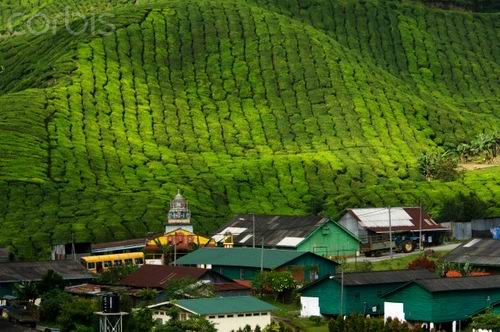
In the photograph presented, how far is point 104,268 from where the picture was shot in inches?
4038

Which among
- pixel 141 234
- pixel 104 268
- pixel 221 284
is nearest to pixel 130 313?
pixel 221 284

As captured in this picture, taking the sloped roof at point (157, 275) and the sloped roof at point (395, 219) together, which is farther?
the sloped roof at point (395, 219)

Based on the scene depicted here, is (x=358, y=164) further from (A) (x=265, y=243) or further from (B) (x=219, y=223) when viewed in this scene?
(A) (x=265, y=243)

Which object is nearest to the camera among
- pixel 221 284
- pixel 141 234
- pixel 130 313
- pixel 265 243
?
pixel 130 313

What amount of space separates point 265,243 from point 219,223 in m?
28.1

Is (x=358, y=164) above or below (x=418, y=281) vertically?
above

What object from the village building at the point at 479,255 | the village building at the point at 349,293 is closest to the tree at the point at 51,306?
the village building at the point at 349,293

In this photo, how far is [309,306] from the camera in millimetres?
80000

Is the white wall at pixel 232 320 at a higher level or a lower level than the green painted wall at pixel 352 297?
lower

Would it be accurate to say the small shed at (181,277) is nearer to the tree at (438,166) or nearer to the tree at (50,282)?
the tree at (50,282)

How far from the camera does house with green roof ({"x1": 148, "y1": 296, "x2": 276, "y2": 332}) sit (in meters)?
71.1

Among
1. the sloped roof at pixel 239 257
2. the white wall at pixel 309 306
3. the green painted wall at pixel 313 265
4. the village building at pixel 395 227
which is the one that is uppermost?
the village building at pixel 395 227

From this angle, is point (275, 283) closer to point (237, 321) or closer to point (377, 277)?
point (377, 277)

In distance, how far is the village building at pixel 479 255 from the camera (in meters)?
88.8
